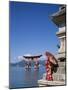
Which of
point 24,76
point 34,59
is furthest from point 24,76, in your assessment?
point 34,59

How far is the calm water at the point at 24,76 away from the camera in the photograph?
9.16 feet

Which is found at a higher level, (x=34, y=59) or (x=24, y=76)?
(x=34, y=59)

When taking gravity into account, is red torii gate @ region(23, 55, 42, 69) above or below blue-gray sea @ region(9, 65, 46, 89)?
above

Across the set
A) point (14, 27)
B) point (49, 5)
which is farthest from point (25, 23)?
point (49, 5)

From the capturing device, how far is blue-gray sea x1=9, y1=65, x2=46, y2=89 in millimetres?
2787

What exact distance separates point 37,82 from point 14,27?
0.68 metres

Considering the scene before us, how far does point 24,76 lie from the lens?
2.84 metres

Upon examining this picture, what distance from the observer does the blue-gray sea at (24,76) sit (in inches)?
110

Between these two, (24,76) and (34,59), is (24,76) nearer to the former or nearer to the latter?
(24,76)

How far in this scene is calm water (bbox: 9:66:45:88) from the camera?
9.16 feet

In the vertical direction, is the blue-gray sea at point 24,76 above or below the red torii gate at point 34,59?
below

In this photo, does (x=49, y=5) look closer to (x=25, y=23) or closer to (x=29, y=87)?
(x=25, y=23)

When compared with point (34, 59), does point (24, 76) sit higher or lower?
lower

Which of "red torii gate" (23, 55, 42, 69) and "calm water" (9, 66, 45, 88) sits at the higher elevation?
"red torii gate" (23, 55, 42, 69)
